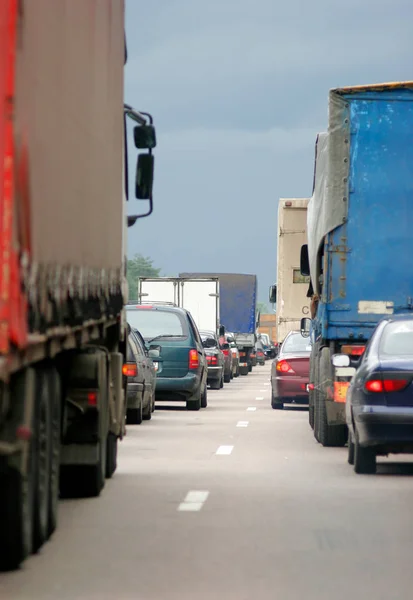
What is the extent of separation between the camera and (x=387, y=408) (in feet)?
44.6

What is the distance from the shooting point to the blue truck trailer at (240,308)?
203ft

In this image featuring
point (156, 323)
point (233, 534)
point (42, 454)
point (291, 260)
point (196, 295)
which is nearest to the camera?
point (42, 454)

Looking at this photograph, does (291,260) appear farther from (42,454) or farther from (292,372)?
(42,454)

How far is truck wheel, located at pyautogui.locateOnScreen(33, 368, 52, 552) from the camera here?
8.85m

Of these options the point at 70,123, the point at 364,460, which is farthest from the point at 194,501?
the point at 70,123

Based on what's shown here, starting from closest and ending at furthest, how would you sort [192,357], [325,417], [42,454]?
[42,454], [325,417], [192,357]

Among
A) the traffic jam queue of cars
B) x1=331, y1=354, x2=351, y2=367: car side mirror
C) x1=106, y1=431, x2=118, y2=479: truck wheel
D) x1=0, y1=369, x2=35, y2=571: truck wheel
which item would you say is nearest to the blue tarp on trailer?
the traffic jam queue of cars

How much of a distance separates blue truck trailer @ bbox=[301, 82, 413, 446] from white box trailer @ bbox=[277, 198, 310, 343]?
804 inches

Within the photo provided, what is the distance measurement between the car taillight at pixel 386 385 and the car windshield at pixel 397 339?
52 cm

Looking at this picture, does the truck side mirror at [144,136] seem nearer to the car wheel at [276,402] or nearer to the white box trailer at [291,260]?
the car wheel at [276,402]

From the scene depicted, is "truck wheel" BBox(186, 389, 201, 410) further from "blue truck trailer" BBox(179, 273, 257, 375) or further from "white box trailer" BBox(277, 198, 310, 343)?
"blue truck trailer" BBox(179, 273, 257, 375)

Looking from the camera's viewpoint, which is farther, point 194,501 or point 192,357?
point 192,357

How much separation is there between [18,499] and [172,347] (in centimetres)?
1952

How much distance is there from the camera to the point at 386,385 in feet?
45.0
